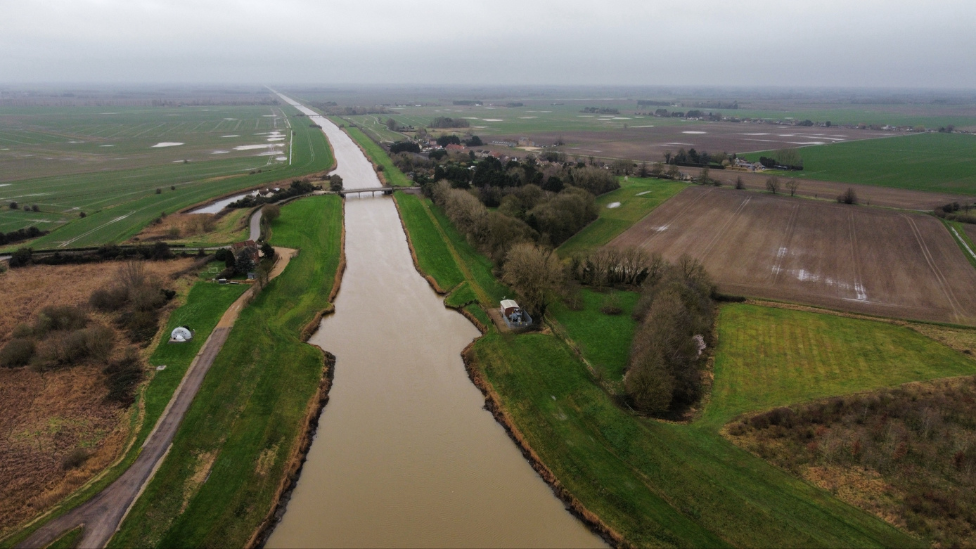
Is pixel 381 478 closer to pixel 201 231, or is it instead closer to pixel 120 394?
pixel 120 394

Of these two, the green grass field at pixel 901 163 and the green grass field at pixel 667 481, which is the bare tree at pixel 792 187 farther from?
the green grass field at pixel 667 481

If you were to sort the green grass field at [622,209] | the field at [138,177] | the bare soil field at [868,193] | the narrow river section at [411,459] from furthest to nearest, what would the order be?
1. the bare soil field at [868,193]
2. the field at [138,177]
3. the green grass field at [622,209]
4. the narrow river section at [411,459]

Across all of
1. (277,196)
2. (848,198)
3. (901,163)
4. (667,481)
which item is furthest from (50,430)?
(901,163)

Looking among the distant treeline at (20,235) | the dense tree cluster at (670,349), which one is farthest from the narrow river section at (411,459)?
the distant treeline at (20,235)

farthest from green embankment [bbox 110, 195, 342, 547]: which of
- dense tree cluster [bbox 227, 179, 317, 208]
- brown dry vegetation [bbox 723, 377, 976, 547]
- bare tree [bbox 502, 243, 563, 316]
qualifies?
dense tree cluster [bbox 227, 179, 317, 208]

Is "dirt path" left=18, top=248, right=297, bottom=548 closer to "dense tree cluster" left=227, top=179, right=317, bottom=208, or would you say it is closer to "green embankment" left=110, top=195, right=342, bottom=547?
"green embankment" left=110, top=195, right=342, bottom=547
